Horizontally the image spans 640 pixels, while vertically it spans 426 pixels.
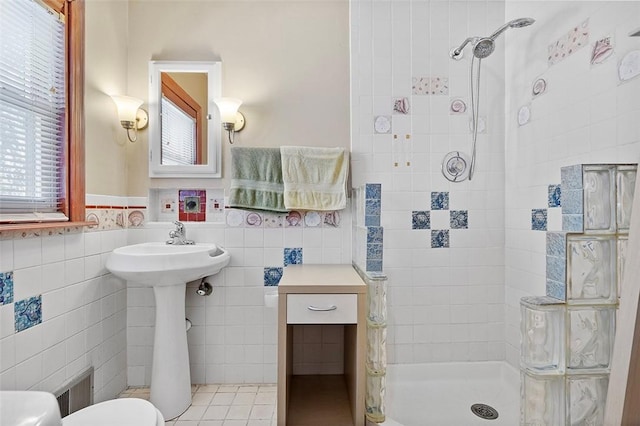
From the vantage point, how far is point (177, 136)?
1.99 meters

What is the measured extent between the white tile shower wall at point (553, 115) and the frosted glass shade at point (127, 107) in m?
2.12

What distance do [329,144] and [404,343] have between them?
1.25m

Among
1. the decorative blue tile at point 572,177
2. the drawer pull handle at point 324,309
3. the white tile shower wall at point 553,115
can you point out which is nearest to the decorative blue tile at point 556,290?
the decorative blue tile at point 572,177

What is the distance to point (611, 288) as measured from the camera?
88 centimetres

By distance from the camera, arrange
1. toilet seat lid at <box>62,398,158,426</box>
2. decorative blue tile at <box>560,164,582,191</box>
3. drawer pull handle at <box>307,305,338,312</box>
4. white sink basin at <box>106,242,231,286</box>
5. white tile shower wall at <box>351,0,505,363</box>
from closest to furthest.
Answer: decorative blue tile at <box>560,164,582,191</box> → toilet seat lid at <box>62,398,158,426</box> → drawer pull handle at <box>307,305,338,312</box> → white sink basin at <box>106,242,231,286</box> → white tile shower wall at <box>351,0,505,363</box>

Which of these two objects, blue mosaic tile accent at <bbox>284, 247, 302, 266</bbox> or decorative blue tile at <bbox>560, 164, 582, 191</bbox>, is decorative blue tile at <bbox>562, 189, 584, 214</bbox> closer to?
decorative blue tile at <bbox>560, 164, 582, 191</bbox>

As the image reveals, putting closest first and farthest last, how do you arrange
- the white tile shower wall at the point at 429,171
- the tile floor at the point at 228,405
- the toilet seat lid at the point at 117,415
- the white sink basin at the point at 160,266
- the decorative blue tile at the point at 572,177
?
the decorative blue tile at the point at 572,177 < the toilet seat lid at the point at 117,415 < the white sink basin at the point at 160,266 < the tile floor at the point at 228,405 < the white tile shower wall at the point at 429,171

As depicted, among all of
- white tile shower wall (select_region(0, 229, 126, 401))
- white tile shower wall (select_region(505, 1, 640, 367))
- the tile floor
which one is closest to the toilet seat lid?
white tile shower wall (select_region(0, 229, 126, 401))

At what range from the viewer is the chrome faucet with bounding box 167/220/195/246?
1879 mm

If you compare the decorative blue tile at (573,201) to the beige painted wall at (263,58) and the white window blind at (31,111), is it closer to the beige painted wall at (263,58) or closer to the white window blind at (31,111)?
the beige painted wall at (263,58)

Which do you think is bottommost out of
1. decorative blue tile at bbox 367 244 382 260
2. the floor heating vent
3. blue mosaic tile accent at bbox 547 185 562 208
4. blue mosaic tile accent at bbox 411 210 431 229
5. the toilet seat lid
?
the floor heating vent

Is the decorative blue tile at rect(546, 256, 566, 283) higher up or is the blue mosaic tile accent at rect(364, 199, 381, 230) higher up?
the blue mosaic tile accent at rect(364, 199, 381, 230)

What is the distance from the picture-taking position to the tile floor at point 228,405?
1646mm

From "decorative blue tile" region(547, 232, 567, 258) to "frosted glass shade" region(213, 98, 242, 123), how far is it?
1609mm
